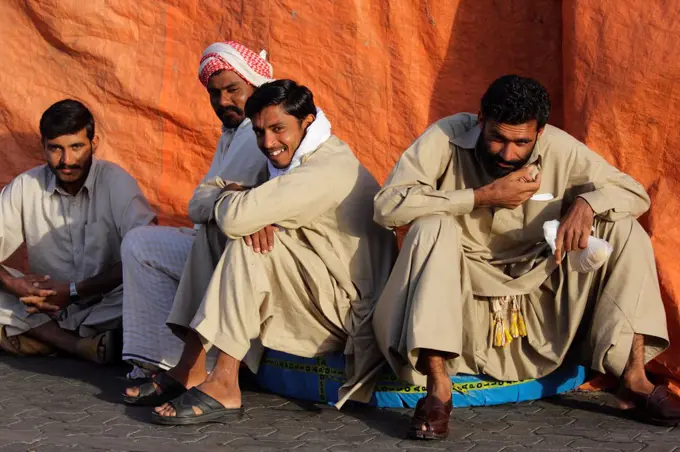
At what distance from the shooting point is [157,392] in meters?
4.92

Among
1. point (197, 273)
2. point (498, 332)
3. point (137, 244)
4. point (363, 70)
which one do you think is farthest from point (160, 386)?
point (363, 70)

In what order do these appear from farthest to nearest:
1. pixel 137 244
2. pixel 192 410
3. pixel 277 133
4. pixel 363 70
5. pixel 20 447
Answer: pixel 363 70 → pixel 137 244 → pixel 277 133 → pixel 192 410 → pixel 20 447

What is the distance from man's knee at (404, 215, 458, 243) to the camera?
4.53 meters

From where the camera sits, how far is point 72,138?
19.6ft

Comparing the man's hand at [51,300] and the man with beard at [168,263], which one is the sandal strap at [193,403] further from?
the man's hand at [51,300]

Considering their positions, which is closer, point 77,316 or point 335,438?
point 335,438

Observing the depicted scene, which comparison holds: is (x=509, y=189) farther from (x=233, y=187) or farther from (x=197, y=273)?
(x=197, y=273)

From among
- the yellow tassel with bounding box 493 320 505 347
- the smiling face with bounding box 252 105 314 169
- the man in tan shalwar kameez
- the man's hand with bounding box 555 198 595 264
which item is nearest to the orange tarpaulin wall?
the man's hand with bounding box 555 198 595 264

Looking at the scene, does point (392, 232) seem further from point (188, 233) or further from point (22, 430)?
point (22, 430)

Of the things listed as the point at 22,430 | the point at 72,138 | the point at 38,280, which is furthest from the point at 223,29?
the point at 22,430

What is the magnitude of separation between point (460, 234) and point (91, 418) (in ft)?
5.69

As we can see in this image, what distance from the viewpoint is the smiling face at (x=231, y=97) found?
584 cm

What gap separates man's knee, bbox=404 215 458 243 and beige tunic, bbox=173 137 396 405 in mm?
449

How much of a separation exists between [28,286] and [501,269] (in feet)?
8.44
